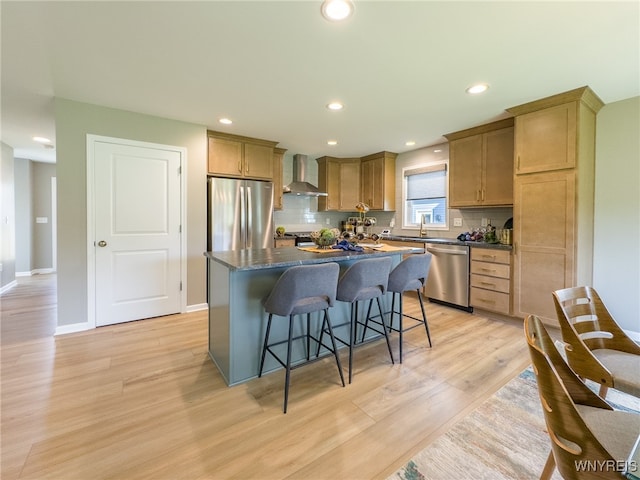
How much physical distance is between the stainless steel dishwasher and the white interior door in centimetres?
338

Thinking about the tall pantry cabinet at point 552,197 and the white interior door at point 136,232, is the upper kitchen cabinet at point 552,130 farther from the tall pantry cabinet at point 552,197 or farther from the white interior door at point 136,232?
the white interior door at point 136,232

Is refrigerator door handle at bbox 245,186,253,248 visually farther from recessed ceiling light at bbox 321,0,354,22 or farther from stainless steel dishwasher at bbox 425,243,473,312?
recessed ceiling light at bbox 321,0,354,22

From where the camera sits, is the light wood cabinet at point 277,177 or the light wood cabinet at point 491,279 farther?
the light wood cabinet at point 277,177

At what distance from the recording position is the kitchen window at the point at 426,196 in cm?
454

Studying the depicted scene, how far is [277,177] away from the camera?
4750mm

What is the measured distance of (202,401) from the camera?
1.88 meters

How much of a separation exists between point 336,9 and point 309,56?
513 millimetres

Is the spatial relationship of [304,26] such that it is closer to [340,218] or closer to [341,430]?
[341,430]

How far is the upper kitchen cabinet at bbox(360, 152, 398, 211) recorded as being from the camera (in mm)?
5078

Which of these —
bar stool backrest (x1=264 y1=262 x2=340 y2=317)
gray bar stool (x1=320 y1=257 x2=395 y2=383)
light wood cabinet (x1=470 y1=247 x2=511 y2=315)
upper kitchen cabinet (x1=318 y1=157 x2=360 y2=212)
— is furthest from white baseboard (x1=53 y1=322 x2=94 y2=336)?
light wood cabinet (x1=470 y1=247 x2=511 y2=315)

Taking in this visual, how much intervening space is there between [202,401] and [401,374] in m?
1.47

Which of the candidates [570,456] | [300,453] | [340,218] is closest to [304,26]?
[570,456]

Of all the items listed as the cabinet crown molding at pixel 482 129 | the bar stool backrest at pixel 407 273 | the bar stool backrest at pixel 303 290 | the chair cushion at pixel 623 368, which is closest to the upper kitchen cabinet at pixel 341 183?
the cabinet crown molding at pixel 482 129

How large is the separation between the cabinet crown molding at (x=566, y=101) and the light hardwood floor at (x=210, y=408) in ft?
7.81
